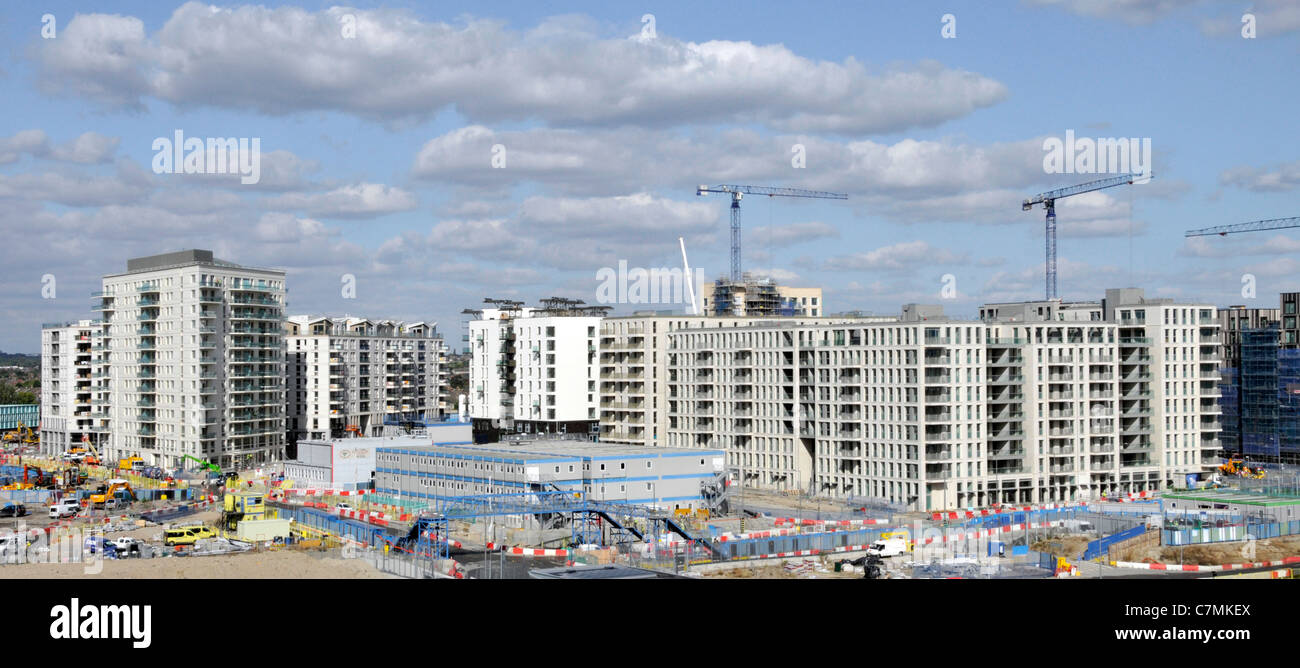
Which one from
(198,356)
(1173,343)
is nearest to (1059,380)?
(1173,343)

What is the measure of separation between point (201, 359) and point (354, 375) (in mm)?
20781

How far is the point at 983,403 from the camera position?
74188 mm

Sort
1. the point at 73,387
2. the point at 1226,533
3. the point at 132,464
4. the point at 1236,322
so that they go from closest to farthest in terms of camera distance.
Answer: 1. the point at 1226,533
2. the point at 132,464
3. the point at 1236,322
4. the point at 73,387

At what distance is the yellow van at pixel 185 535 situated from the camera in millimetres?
57531

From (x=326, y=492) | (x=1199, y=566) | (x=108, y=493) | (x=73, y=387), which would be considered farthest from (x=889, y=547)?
(x=73, y=387)

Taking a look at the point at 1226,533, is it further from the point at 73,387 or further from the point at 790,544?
the point at 73,387

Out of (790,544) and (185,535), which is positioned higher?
(790,544)

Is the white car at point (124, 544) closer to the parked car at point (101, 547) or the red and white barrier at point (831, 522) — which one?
the parked car at point (101, 547)

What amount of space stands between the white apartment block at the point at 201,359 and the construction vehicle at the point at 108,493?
17.7 meters

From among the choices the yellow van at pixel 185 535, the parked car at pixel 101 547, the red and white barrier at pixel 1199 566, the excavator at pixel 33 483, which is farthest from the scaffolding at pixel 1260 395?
the excavator at pixel 33 483
